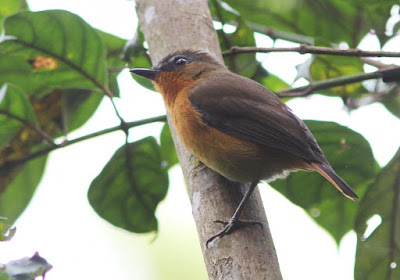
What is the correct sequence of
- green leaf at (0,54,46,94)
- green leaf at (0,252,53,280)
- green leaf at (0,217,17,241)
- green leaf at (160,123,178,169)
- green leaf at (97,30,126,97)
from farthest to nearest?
green leaf at (97,30,126,97) → green leaf at (160,123,178,169) → green leaf at (0,54,46,94) → green leaf at (0,217,17,241) → green leaf at (0,252,53,280)

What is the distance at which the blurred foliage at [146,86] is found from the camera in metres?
2.90

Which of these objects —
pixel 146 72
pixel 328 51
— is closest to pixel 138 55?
pixel 146 72

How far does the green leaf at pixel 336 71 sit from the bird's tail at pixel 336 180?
63 centimetres

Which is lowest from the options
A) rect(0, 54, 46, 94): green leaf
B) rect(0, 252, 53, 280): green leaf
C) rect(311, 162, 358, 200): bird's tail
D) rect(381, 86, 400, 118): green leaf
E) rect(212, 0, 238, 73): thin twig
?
rect(0, 252, 53, 280): green leaf

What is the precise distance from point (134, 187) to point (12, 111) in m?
0.71

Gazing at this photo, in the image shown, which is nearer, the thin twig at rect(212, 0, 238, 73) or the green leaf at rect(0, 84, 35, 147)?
the green leaf at rect(0, 84, 35, 147)

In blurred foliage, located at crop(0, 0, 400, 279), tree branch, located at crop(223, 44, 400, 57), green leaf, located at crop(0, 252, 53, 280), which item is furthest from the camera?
blurred foliage, located at crop(0, 0, 400, 279)

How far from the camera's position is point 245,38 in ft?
10.1

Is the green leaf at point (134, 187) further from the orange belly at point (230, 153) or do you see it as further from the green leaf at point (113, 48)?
the green leaf at point (113, 48)

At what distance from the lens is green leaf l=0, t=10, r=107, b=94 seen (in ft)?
9.75

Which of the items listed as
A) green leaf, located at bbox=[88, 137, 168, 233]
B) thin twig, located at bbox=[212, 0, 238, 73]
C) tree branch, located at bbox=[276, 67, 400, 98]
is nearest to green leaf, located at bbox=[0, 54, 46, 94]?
green leaf, located at bbox=[88, 137, 168, 233]

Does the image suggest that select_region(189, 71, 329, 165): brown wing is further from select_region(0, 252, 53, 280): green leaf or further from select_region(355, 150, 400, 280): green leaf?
select_region(0, 252, 53, 280): green leaf

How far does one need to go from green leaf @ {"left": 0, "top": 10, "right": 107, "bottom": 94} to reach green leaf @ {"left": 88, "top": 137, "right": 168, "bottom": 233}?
1.25ft

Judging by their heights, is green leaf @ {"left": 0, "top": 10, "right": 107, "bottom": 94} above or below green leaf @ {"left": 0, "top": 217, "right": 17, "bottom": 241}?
above
